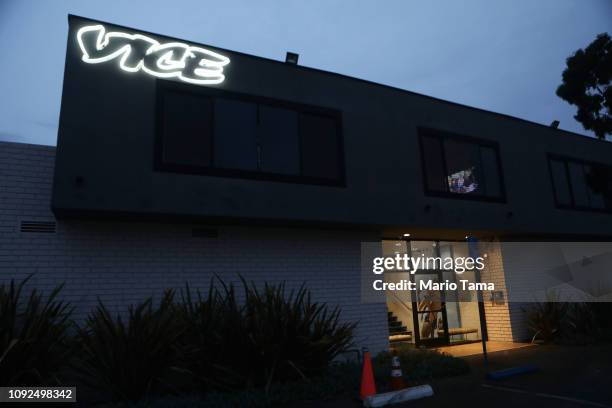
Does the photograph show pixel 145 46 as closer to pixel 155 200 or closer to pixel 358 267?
pixel 155 200

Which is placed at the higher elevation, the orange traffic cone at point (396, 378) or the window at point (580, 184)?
the window at point (580, 184)

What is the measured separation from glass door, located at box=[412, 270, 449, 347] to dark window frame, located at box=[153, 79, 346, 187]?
4872 mm

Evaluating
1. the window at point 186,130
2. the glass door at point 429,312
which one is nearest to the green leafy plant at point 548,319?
the glass door at point 429,312

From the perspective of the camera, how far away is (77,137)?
707 cm

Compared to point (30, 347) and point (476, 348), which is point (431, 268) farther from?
point (30, 347)

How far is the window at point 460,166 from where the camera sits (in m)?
10.9

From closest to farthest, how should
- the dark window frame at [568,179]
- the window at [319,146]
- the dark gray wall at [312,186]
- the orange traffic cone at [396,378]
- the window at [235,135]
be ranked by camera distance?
the orange traffic cone at [396,378], the dark gray wall at [312,186], the window at [235,135], the window at [319,146], the dark window frame at [568,179]

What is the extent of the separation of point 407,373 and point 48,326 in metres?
5.84

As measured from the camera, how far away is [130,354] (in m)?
6.12

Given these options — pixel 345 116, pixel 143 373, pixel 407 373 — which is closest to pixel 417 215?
pixel 345 116

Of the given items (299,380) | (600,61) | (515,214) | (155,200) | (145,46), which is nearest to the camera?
(299,380)

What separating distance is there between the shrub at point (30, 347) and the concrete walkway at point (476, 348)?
28.0ft

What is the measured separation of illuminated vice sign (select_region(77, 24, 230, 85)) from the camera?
24.9 feet

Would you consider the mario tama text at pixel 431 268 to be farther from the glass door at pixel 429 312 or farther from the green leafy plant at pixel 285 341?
the green leafy plant at pixel 285 341
